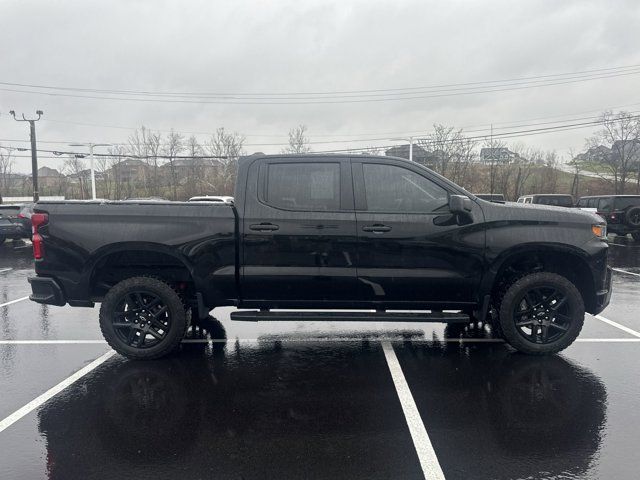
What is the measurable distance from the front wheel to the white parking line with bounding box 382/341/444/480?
4.14ft

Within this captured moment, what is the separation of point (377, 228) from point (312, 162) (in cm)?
100

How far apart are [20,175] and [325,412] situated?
72.3 metres

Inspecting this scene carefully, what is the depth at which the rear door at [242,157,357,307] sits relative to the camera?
4.78m

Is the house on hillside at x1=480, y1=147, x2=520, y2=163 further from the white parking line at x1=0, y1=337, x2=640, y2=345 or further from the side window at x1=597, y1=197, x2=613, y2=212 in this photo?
the white parking line at x1=0, y1=337, x2=640, y2=345

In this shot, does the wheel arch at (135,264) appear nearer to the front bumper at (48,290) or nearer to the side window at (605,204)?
the front bumper at (48,290)

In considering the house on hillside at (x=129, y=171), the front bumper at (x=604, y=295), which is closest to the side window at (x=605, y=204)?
the front bumper at (x=604, y=295)

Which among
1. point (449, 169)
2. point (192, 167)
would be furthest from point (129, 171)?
point (449, 169)

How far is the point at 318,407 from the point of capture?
12.8 ft

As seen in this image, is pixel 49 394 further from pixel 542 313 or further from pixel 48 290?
pixel 542 313

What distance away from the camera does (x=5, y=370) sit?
4754mm

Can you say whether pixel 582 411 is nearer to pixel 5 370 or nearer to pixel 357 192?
pixel 357 192

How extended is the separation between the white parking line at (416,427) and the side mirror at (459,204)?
168cm

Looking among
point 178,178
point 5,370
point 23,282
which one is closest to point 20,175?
point 178,178

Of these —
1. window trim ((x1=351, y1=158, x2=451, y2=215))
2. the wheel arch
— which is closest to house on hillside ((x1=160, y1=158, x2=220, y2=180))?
the wheel arch
